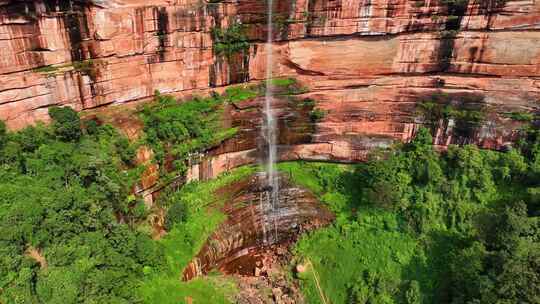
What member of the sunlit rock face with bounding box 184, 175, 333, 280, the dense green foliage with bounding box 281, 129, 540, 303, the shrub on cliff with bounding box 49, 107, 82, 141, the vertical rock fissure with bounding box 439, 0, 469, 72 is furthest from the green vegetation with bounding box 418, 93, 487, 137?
the shrub on cliff with bounding box 49, 107, 82, 141

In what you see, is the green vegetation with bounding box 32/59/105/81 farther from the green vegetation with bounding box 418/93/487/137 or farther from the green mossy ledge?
the green vegetation with bounding box 418/93/487/137

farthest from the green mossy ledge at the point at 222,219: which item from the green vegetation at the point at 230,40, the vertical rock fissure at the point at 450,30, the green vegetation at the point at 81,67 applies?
the vertical rock fissure at the point at 450,30

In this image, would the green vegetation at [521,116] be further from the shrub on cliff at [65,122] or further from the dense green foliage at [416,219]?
the shrub on cliff at [65,122]

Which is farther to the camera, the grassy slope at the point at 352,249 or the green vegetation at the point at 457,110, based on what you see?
the green vegetation at the point at 457,110

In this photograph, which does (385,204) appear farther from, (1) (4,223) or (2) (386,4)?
(1) (4,223)

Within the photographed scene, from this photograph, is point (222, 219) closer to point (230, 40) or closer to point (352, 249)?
point (352, 249)

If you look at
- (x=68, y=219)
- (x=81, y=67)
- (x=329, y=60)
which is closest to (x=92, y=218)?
(x=68, y=219)
